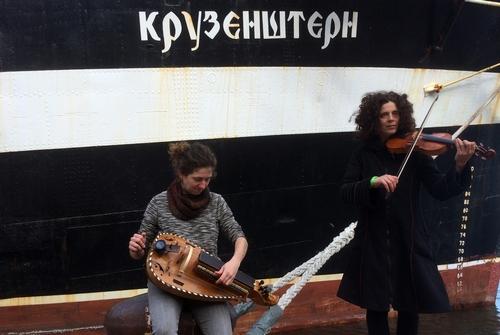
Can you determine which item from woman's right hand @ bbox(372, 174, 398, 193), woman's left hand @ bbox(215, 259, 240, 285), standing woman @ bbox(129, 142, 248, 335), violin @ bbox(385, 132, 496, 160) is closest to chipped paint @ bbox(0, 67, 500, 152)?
standing woman @ bbox(129, 142, 248, 335)

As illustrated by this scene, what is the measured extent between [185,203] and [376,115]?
1025 mm

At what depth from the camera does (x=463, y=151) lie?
8.84 feet

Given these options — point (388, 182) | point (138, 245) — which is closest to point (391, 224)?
point (388, 182)

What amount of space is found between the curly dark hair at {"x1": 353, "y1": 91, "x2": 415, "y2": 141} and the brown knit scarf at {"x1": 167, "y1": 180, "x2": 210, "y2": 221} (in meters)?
0.85

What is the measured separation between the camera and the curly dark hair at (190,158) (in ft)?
8.49

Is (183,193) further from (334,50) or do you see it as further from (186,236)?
(334,50)

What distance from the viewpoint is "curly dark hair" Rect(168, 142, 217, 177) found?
2588 mm

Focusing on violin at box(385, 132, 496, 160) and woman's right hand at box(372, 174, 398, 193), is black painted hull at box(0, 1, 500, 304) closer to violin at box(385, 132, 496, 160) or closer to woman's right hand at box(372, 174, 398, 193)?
violin at box(385, 132, 496, 160)

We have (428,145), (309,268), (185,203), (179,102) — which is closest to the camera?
(185,203)

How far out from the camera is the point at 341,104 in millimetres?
4473

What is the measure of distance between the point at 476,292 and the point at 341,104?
2375 mm

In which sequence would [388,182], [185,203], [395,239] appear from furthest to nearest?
[395,239] < [185,203] < [388,182]

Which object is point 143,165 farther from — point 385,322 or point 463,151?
point 463,151

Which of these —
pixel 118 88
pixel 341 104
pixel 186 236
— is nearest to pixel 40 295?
pixel 118 88
